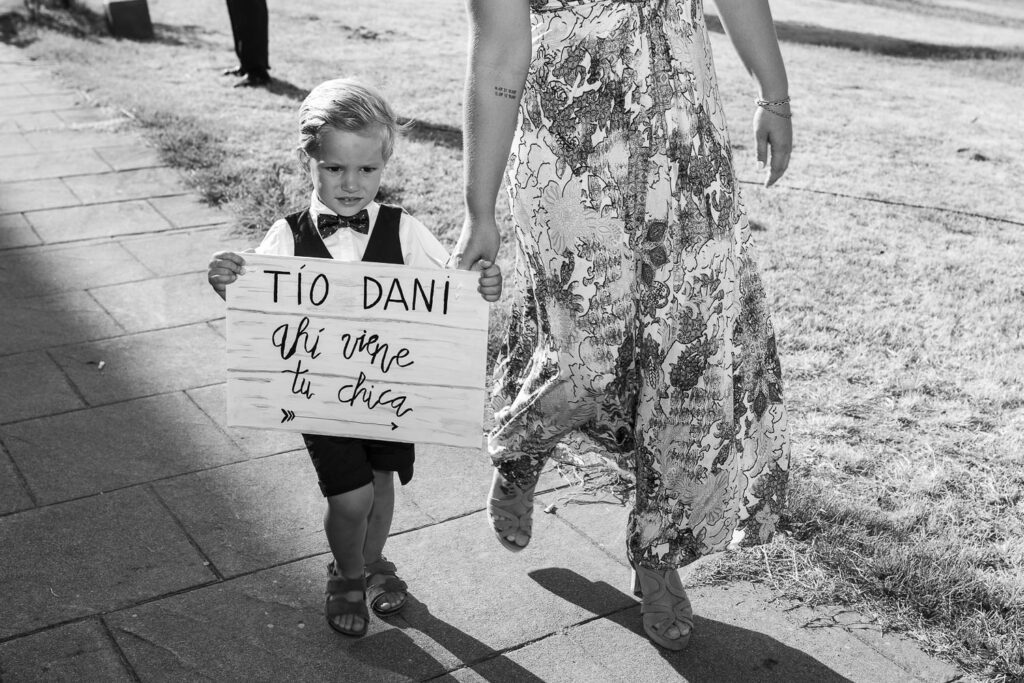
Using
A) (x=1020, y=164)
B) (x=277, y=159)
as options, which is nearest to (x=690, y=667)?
(x=277, y=159)

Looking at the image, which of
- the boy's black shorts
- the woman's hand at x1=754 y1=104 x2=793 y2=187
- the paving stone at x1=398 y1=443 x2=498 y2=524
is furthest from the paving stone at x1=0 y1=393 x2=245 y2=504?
the woman's hand at x1=754 y1=104 x2=793 y2=187

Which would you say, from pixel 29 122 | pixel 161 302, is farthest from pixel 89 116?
pixel 161 302

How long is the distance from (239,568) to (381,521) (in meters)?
0.42

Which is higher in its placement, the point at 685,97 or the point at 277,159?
the point at 685,97

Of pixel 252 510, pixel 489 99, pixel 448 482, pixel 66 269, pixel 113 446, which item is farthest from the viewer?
pixel 66 269

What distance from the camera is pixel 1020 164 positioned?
694cm

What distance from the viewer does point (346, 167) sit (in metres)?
2.35

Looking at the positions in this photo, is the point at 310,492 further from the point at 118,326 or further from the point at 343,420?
the point at 118,326

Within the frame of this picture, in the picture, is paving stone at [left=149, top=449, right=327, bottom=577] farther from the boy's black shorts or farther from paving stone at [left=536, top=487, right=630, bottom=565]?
paving stone at [left=536, top=487, right=630, bottom=565]

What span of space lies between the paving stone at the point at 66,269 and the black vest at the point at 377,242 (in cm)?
258

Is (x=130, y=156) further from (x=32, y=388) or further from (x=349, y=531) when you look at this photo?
(x=349, y=531)

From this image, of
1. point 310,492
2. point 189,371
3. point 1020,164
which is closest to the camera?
point 310,492

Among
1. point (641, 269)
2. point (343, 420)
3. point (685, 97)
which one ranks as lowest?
point (343, 420)

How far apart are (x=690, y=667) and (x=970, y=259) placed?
337cm
